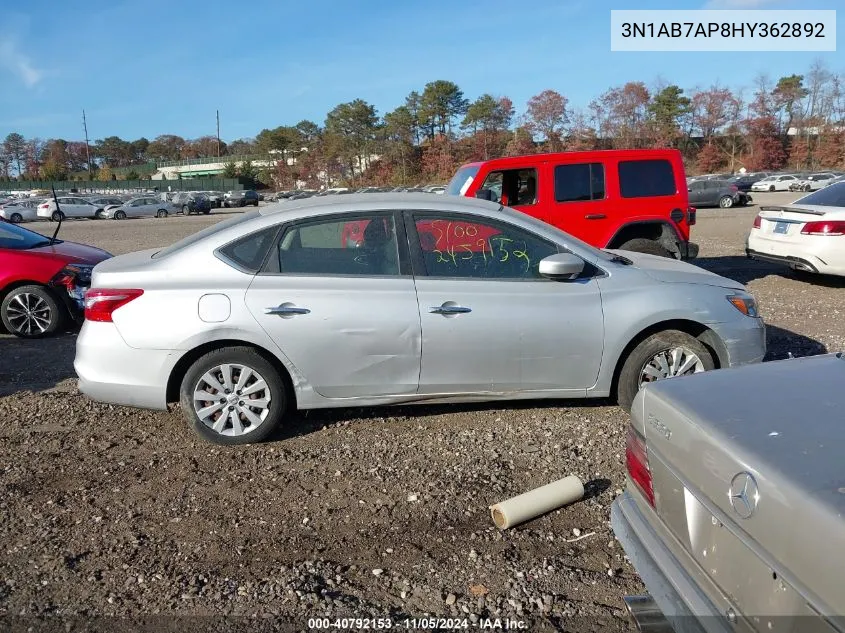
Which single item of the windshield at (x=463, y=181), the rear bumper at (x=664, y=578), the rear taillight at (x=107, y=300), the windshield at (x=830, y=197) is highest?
the windshield at (x=463, y=181)

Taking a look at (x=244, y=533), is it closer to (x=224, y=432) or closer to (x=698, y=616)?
(x=224, y=432)

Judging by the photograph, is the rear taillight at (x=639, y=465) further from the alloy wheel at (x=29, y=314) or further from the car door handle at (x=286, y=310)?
the alloy wheel at (x=29, y=314)

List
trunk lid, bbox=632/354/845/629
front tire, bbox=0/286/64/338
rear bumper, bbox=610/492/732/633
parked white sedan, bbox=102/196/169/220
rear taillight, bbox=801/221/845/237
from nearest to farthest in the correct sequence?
1. trunk lid, bbox=632/354/845/629
2. rear bumper, bbox=610/492/732/633
3. front tire, bbox=0/286/64/338
4. rear taillight, bbox=801/221/845/237
5. parked white sedan, bbox=102/196/169/220

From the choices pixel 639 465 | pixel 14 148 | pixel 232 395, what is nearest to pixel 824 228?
pixel 639 465

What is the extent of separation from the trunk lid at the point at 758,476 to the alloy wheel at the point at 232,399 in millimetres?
2596

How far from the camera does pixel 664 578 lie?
2.21 m

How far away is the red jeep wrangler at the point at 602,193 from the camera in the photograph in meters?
8.77

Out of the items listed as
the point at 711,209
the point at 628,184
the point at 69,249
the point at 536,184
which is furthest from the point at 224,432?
the point at 711,209

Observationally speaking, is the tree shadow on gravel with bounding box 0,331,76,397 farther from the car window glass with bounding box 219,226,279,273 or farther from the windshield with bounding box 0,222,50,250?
the car window glass with bounding box 219,226,279,273

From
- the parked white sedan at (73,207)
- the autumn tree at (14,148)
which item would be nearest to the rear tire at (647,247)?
the parked white sedan at (73,207)

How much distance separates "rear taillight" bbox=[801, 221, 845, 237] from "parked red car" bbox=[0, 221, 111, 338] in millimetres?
8952

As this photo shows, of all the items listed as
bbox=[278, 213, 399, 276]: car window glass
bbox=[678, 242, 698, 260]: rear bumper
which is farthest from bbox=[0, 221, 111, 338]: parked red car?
bbox=[678, 242, 698, 260]: rear bumper

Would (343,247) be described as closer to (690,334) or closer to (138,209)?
(690,334)

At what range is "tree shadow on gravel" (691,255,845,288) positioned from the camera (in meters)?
10.2
